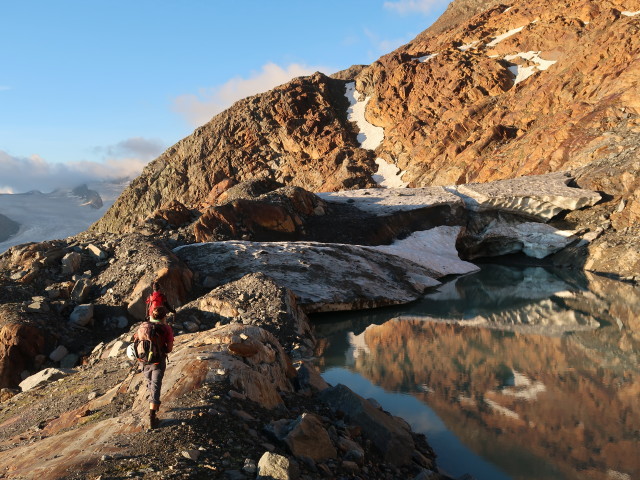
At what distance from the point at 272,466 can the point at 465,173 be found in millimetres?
53303

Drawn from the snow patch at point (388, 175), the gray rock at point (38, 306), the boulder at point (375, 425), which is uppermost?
the snow patch at point (388, 175)

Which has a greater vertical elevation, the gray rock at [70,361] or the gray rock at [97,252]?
the gray rock at [97,252]

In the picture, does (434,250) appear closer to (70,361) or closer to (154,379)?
(70,361)

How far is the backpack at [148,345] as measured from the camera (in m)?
6.12

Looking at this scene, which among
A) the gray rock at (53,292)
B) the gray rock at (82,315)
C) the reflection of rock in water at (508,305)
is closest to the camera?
the gray rock at (82,315)

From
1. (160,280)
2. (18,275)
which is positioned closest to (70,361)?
(160,280)

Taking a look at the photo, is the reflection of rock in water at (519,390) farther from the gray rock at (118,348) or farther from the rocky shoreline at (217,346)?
the gray rock at (118,348)

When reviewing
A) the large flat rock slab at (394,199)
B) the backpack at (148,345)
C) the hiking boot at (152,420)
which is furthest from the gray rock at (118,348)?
the large flat rock slab at (394,199)

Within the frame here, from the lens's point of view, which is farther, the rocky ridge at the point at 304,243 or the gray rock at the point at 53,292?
the gray rock at the point at 53,292

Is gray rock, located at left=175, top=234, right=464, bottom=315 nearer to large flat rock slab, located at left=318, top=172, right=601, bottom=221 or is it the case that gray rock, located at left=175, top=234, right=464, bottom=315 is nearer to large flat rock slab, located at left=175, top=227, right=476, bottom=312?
large flat rock slab, located at left=175, top=227, right=476, bottom=312

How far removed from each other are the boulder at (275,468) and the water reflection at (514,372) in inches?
152

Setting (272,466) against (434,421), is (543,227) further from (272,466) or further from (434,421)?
(272,466)

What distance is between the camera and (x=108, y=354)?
41.4 feet

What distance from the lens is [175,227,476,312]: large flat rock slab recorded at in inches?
772
